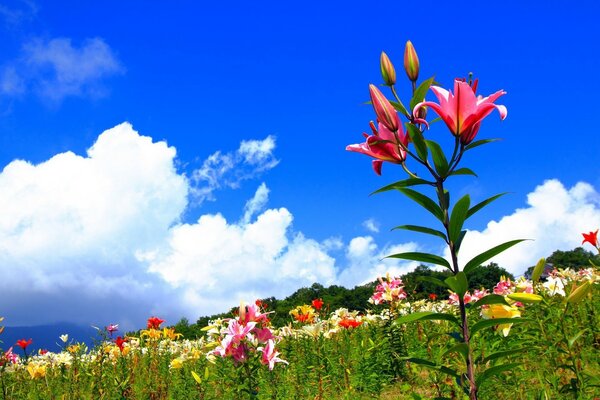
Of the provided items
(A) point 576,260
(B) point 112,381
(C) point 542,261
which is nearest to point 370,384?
(B) point 112,381

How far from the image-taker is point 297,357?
235 inches

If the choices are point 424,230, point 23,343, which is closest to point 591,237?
point 424,230

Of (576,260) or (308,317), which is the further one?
(576,260)

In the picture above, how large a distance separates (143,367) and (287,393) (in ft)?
9.55

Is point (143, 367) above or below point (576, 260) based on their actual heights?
below

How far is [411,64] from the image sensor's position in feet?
5.67

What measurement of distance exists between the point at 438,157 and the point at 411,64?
0.41 meters

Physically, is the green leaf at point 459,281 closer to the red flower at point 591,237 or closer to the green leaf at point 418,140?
the green leaf at point 418,140

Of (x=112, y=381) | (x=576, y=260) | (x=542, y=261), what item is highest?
(x=576, y=260)

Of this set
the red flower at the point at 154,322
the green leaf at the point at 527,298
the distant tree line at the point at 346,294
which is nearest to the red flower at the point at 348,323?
the red flower at the point at 154,322

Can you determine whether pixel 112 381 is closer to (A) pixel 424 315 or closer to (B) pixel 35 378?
(B) pixel 35 378

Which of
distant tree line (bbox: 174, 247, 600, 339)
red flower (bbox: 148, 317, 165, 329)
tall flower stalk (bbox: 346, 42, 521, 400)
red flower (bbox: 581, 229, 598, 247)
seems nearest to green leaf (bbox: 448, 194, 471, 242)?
tall flower stalk (bbox: 346, 42, 521, 400)

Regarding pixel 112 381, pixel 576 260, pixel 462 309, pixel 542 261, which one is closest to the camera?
pixel 462 309

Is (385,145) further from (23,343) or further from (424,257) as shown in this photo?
(23,343)
